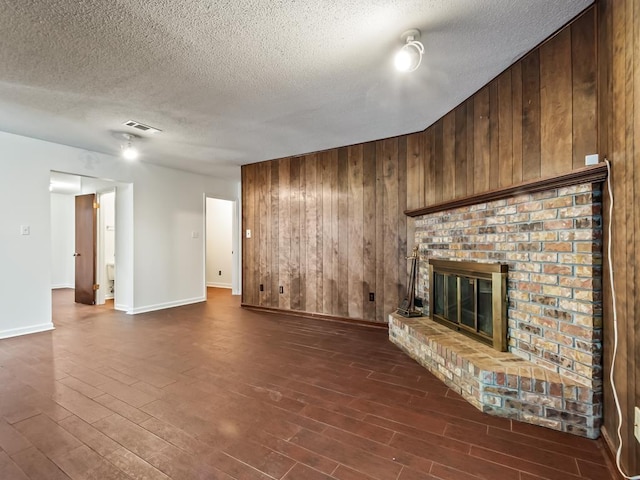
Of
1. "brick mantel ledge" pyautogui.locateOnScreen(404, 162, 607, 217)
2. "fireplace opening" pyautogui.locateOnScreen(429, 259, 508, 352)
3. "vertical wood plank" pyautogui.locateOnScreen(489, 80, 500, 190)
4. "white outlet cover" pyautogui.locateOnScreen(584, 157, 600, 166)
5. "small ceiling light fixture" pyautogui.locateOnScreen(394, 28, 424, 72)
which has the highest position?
"small ceiling light fixture" pyautogui.locateOnScreen(394, 28, 424, 72)

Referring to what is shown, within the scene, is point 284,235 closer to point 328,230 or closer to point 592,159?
point 328,230

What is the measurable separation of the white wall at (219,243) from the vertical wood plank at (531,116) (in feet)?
21.9

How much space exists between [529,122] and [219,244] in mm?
7013

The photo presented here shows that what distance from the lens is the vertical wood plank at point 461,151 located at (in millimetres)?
2834

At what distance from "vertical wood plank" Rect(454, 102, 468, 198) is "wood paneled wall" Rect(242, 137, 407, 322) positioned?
2.91 ft

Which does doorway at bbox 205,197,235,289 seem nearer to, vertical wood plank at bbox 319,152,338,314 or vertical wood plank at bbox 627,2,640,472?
vertical wood plank at bbox 319,152,338,314

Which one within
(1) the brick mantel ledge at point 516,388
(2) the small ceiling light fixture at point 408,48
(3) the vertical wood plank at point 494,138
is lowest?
(1) the brick mantel ledge at point 516,388

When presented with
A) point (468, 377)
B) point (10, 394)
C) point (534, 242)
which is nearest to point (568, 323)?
point (534, 242)

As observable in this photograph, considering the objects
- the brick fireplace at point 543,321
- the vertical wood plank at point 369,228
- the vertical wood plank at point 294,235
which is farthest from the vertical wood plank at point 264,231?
the brick fireplace at point 543,321

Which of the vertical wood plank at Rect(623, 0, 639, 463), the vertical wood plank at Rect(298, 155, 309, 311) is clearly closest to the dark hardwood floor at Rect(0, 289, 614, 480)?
the vertical wood plank at Rect(623, 0, 639, 463)

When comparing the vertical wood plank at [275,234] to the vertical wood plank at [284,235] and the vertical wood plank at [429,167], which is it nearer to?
the vertical wood plank at [284,235]

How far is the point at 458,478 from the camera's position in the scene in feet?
4.60

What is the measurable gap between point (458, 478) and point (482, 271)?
148 centimetres

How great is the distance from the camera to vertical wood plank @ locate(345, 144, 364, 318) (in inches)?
161
